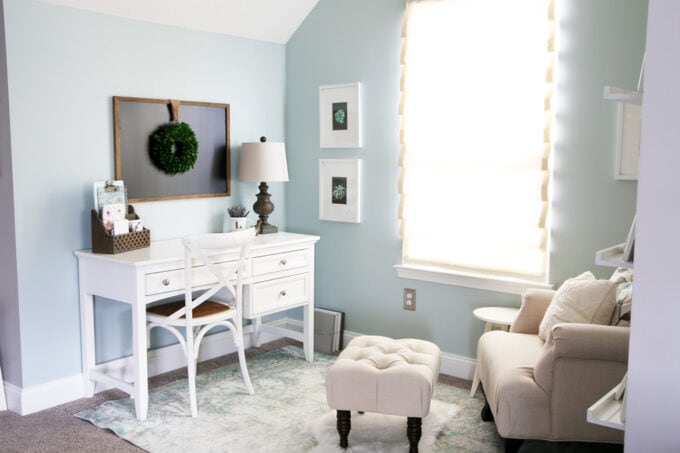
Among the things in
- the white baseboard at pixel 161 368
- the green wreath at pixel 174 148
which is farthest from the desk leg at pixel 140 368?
the green wreath at pixel 174 148

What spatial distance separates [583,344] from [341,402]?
101 centimetres

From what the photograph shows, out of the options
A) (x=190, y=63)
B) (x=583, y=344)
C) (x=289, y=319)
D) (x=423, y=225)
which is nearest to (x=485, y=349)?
(x=583, y=344)

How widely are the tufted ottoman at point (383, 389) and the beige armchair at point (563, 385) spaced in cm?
31

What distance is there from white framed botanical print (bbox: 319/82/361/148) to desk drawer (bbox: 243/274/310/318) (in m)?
0.89

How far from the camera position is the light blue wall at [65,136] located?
10.5ft

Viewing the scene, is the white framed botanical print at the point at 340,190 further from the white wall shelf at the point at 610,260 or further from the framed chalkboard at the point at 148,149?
the white wall shelf at the point at 610,260

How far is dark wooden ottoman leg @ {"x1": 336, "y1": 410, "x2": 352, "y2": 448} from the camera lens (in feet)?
9.48

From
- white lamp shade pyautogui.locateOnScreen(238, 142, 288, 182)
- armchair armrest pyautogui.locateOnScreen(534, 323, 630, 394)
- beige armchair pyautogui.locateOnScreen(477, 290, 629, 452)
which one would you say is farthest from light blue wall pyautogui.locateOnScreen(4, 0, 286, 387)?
armchair armrest pyautogui.locateOnScreen(534, 323, 630, 394)

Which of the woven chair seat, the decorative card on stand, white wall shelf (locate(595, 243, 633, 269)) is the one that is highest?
the decorative card on stand

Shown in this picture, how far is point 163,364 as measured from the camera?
3.89m

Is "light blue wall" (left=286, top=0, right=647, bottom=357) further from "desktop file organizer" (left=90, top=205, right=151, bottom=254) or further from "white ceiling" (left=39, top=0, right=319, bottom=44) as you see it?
"desktop file organizer" (left=90, top=205, right=151, bottom=254)

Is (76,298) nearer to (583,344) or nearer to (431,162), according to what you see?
(431,162)

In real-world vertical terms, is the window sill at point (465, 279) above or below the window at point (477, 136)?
below

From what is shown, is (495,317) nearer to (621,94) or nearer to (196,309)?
(196,309)
